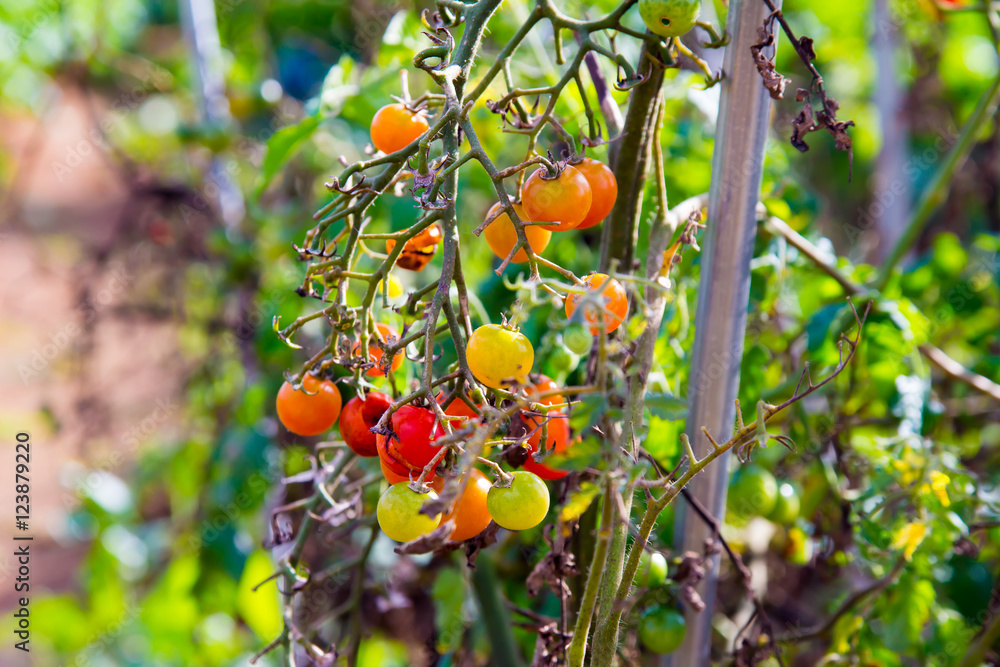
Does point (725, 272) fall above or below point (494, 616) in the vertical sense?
above

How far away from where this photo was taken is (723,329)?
0.63 m

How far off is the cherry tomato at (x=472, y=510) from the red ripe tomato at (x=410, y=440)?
0.03 meters

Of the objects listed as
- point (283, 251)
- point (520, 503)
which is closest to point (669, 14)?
point (520, 503)

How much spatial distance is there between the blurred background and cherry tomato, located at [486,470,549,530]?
0.28 m

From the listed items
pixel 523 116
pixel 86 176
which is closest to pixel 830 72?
pixel 523 116

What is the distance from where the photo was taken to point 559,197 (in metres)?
0.46

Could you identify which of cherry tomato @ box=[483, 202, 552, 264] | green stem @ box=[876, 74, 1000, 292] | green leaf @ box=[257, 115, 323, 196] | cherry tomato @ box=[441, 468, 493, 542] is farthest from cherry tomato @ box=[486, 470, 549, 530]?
green stem @ box=[876, 74, 1000, 292]

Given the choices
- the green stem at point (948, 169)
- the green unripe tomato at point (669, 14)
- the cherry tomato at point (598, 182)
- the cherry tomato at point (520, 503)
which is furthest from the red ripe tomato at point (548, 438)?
the green stem at point (948, 169)

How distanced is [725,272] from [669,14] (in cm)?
22

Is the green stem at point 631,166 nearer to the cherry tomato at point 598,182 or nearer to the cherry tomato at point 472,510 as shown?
the cherry tomato at point 598,182

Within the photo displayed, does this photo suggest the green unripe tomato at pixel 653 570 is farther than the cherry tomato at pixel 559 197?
Yes

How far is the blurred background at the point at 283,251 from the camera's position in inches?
34.6

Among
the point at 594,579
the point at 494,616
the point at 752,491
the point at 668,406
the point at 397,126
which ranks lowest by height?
the point at 494,616

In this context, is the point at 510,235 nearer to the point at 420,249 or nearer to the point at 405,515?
the point at 420,249
